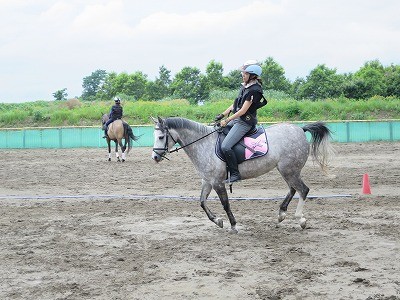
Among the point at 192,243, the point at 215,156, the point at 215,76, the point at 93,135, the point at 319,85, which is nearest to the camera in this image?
the point at 192,243

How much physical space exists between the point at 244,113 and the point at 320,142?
5.92 ft

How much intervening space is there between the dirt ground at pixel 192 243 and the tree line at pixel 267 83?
3873 centimetres

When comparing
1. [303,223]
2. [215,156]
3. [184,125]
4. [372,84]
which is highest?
[372,84]

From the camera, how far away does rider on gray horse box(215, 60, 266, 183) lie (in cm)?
909

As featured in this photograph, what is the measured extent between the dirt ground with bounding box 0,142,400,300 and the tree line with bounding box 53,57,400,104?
1525 inches

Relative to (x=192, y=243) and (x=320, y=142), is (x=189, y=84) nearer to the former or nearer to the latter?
(x=320, y=142)

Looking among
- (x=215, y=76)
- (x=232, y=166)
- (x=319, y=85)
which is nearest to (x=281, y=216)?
(x=232, y=166)

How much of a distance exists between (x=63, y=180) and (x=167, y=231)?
852 cm

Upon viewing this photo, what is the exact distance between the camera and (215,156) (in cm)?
934

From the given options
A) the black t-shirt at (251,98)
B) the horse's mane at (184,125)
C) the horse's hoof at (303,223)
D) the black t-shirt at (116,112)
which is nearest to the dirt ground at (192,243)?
the horse's hoof at (303,223)

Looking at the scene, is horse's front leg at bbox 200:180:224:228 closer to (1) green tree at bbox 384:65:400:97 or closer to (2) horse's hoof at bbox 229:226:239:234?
(2) horse's hoof at bbox 229:226:239:234

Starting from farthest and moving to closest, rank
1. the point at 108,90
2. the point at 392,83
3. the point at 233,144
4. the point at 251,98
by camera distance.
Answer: the point at 108,90, the point at 392,83, the point at 233,144, the point at 251,98

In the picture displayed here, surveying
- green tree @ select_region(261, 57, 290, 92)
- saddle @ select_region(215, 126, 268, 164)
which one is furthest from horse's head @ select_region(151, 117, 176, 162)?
green tree @ select_region(261, 57, 290, 92)

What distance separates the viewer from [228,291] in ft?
20.0
